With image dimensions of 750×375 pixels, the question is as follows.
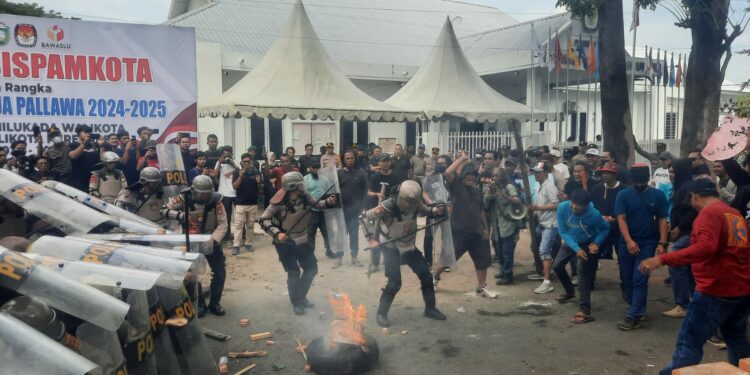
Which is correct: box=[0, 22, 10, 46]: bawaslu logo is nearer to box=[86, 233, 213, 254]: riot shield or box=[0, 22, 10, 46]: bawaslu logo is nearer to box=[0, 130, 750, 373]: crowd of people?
box=[0, 130, 750, 373]: crowd of people

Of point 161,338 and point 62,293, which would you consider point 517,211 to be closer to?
point 161,338

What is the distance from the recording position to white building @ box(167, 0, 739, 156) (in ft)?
58.5

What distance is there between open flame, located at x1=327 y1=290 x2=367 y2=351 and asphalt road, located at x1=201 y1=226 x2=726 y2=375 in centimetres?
37

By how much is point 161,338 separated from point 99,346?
1.02 m

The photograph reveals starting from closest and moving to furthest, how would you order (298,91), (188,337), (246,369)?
(188,337), (246,369), (298,91)

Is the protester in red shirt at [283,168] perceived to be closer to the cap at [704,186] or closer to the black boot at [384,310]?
the black boot at [384,310]

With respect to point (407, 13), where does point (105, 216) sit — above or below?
below

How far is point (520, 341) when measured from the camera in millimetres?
6098

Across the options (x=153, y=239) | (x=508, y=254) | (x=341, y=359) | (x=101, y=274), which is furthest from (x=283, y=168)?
(x=101, y=274)

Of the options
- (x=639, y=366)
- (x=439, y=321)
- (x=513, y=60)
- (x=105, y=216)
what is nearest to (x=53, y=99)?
(x=105, y=216)

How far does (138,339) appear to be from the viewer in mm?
3857

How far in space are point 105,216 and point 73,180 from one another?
15.7 ft

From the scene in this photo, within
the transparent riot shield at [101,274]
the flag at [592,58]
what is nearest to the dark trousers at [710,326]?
the transparent riot shield at [101,274]

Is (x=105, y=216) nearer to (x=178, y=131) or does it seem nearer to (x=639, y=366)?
(x=639, y=366)
